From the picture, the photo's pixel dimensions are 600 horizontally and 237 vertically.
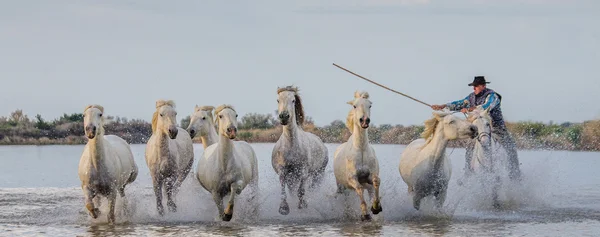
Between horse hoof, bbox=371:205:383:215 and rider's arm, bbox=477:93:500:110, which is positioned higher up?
rider's arm, bbox=477:93:500:110

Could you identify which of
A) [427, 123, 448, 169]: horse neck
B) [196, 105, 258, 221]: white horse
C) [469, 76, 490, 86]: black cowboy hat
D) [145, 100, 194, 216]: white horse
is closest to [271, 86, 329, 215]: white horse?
[196, 105, 258, 221]: white horse

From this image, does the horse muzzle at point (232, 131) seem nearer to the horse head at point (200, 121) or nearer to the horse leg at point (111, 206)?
the horse leg at point (111, 206)

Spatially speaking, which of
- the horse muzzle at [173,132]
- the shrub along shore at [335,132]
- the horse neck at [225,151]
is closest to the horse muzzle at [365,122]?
the horse neck at [225,151]

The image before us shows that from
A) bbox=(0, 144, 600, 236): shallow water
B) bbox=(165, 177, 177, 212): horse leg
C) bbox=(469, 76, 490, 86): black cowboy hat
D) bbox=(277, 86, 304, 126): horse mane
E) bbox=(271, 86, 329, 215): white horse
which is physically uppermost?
bbox=(469, 76, 490, 86): black cowboy hat

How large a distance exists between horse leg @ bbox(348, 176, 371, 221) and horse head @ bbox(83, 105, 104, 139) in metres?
3.41

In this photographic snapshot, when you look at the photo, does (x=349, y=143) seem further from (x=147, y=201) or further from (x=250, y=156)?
(x=147, y=201)

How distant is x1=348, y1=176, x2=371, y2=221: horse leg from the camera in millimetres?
13031

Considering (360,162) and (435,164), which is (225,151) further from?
(435,164)

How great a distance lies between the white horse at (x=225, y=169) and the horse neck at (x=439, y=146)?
2.54m

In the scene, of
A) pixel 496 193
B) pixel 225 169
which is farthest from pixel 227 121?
pixel 496 193

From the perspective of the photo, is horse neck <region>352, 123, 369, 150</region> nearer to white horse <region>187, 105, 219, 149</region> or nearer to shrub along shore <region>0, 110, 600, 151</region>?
white horse <region>187, 105, 219, 149</region>

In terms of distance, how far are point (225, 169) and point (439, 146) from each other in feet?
9.63

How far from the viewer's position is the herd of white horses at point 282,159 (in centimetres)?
1305

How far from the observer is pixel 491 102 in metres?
15.4
